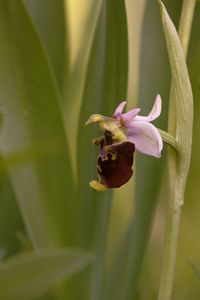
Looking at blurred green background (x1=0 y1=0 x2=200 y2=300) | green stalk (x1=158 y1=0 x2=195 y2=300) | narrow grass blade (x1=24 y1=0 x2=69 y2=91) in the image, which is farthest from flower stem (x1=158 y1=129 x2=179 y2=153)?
narrow grass blade (x1=24 y1=0 x2=69 y2=91)

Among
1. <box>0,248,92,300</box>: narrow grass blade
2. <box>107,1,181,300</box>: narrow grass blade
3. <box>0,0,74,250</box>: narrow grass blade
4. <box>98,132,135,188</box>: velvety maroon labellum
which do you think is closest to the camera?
<box>0,248,92,300</box>: narrow grass blade

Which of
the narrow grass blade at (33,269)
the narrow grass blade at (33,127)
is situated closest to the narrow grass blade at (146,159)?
the narrow grass blade at (33,127)

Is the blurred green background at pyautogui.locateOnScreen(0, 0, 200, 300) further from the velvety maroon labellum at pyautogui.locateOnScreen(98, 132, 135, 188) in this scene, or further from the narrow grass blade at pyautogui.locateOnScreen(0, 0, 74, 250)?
the velvety maroon labellum at pyautogui.locateOnScreen(98, 132, 135, 188)

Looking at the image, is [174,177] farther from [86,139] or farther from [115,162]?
[86,139]

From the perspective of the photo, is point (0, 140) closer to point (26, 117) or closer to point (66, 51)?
point (26, 117)

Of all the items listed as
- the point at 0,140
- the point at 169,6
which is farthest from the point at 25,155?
the point at 169,6

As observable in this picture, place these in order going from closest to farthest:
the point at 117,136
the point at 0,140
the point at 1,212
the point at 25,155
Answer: the point at 25,155 < the point at 117,136 < the point at 0,140 < the point at 1,212
